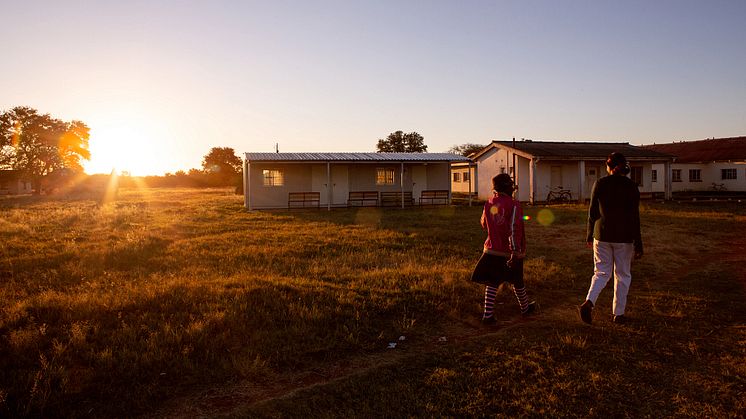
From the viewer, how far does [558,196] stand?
2730 cm

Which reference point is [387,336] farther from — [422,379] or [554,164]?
[554,164]

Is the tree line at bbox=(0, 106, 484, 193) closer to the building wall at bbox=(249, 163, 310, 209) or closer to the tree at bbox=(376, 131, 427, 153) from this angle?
the tree at bbox=(376, 131, 427, 153)

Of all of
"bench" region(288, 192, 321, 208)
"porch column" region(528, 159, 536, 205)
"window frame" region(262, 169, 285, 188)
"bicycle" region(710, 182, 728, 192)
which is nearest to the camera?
"bench" region(288, 192, 321, 208)

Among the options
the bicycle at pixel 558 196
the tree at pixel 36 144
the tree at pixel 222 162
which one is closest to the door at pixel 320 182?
the bicycle at pixel 558 196

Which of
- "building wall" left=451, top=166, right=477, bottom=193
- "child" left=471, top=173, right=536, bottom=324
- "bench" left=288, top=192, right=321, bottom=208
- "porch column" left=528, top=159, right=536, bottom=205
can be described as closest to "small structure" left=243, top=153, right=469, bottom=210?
"bench" left=288, top=192, right=321, bottom=208

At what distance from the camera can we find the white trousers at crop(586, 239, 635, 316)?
198 inches

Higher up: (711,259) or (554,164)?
(554,164)

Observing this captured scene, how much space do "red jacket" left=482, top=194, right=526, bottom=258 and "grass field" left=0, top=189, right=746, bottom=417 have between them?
0.91 meters

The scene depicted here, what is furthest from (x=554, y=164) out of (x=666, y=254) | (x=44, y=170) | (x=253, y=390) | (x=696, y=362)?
(x=44, y=170)

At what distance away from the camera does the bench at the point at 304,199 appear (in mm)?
24206

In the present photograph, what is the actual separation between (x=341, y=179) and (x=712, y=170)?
29379mm

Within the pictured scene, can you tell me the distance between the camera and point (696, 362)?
4.04 m

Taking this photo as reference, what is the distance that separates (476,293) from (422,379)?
2862mm

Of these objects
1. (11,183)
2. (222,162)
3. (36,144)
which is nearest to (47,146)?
(36,144)
